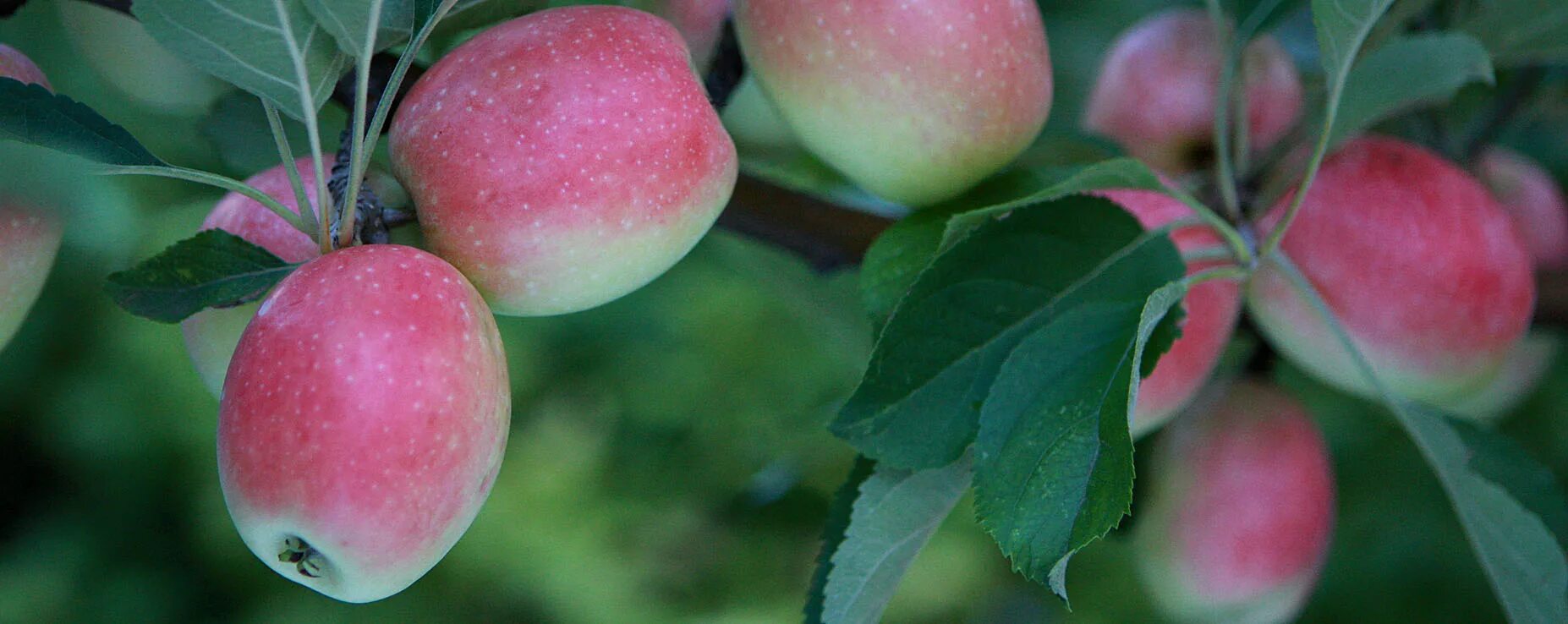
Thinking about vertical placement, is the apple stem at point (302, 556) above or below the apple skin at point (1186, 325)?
above

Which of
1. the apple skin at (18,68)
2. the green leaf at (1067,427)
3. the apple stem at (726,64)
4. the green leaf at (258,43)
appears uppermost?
the green leaf at (258,43)

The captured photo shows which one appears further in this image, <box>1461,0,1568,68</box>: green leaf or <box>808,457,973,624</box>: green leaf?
<box>1461,0,1568,68</box>: green leaf

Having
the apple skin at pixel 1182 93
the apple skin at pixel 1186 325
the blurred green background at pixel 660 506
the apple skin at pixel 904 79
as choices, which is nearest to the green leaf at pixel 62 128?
the apple skin at pixel 904 79

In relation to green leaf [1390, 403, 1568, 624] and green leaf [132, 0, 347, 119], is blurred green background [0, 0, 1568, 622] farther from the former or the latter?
green leaf [132, 0, 347, 119]

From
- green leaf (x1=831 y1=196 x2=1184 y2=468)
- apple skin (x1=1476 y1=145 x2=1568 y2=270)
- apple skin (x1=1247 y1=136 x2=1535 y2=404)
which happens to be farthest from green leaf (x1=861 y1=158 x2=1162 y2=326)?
apple skin (x1=1476 y1=145 x2=1568 y2=270)

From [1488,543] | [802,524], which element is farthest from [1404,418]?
[802,524]

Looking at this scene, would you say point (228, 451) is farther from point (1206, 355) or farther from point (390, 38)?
point (1206, 355)

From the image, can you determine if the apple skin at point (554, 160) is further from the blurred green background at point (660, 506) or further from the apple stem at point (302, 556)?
the blurred green background at point (660, 506)
